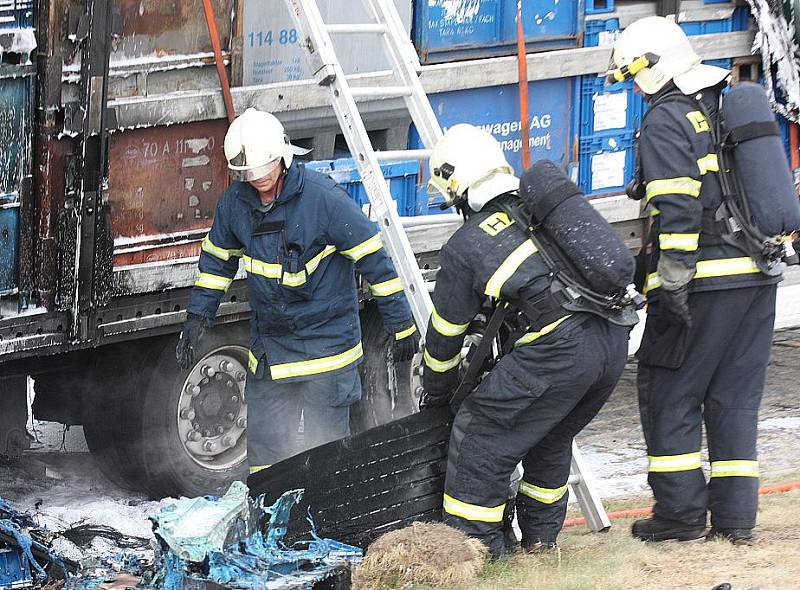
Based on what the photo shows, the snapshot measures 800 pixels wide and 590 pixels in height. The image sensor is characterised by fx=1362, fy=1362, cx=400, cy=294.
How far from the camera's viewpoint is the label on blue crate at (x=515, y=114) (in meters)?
6.52

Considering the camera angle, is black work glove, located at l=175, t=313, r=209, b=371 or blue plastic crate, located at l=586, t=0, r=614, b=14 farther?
blue plastic crate, located at l=586, t=0, r=614, b=14

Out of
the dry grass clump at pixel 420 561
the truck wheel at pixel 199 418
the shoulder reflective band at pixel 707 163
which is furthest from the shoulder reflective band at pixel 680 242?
the truck wheel at pixel 199 418

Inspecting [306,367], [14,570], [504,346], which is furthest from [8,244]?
[504,346]

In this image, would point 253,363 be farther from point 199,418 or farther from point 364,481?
A: point 364,481

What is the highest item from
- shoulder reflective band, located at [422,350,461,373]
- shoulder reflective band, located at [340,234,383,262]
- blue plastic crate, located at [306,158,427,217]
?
blue plastic crate, located at [306,158,427,217]

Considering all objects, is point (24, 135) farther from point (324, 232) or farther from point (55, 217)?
point (324, 232)

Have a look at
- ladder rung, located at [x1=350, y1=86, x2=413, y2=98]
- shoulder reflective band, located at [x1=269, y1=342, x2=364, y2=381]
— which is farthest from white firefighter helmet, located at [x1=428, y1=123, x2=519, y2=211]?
ladder rung, located at [x1=350, y1=86, x2=413, y2=98]

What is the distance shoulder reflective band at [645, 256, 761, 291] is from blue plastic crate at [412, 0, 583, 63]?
1989 millimetres

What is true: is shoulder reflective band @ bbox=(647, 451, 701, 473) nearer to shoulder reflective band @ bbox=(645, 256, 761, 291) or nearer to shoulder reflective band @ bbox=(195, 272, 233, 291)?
shoulder reflective band @ bbox=(645, 256, 761, 291)

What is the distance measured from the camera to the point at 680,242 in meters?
4.79

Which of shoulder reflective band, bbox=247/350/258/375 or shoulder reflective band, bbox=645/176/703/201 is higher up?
shoulder reflective band, bbox=645/176/703/201

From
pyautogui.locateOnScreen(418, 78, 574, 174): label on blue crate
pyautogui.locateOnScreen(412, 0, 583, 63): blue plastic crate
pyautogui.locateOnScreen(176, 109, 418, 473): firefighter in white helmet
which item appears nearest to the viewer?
pyautogui.locateOnScreen(176, 109, 418, 473): firefighter in white helmet

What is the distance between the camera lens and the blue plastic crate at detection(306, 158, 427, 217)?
6.16 m

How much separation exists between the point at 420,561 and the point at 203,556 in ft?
2.54
